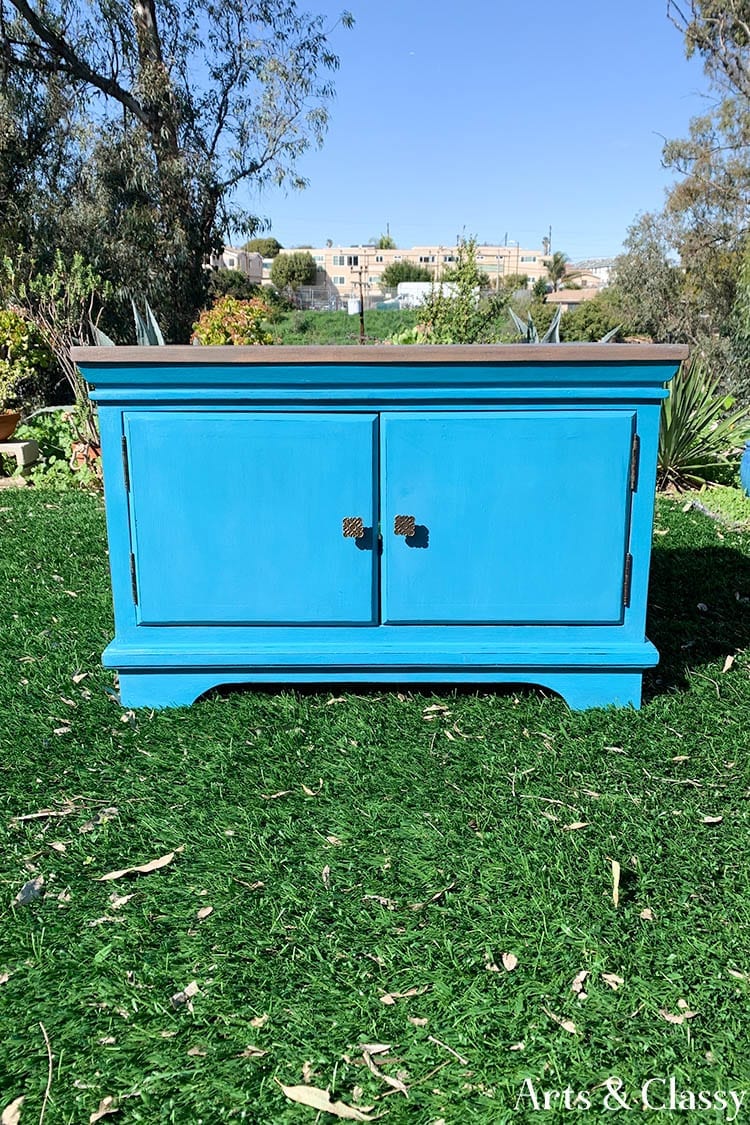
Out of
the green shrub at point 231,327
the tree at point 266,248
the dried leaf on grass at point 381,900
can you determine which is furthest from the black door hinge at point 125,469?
the tree at point 266,248

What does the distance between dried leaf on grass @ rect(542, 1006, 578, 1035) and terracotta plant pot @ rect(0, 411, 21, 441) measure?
7643 mm

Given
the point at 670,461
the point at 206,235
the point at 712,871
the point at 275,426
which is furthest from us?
the point at 206,235

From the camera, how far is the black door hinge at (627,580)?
304 centimetres

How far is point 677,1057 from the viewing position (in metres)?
1.69

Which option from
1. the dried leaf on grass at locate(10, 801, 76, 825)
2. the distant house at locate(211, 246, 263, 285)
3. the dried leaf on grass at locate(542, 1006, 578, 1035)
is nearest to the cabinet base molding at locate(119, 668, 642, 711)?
the dried leaf on grass at locate(10, 801, 76, 825)

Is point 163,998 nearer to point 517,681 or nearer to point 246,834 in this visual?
point 246,834

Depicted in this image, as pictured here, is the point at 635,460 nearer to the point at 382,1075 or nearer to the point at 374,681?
the point at 374,681

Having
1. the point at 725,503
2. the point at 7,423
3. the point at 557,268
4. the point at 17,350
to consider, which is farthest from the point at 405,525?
the point at 557,268

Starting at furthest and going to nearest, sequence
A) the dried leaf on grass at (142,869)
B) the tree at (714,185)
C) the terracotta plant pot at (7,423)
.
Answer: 1. the tree at (714,185)
2. the terracotta plant pot at (7,423)
3. the dried leaf on grass at (142,869)

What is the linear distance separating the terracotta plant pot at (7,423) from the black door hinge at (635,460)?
6.72 m

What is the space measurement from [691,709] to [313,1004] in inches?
73.0

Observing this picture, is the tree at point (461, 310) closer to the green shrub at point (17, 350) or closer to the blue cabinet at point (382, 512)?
the green shrub at point (17, 350)

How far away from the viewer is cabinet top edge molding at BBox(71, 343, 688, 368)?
112 inches

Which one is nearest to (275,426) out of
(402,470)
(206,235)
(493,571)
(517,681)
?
(402,470)
